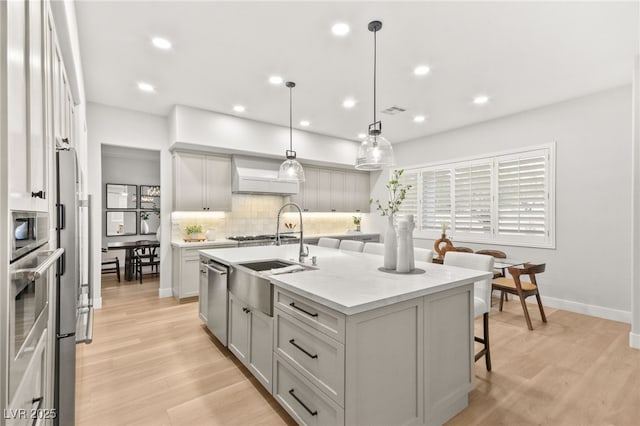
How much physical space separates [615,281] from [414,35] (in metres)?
3.88

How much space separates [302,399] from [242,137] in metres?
4.10

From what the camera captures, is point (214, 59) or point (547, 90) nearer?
point (214, 59)

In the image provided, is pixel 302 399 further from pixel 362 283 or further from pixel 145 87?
pixel 145 87

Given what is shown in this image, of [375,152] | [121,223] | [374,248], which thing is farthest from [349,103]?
[121,223]

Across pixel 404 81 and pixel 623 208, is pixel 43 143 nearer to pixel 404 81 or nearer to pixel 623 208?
pixel 404 81

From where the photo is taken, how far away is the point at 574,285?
4121mm

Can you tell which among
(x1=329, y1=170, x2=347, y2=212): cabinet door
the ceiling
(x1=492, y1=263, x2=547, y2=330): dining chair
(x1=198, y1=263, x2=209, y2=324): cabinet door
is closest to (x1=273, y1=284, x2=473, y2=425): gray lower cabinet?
(x1=198, y1=263, x2=209, y2=324): cabinet door

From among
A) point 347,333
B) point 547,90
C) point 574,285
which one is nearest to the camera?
point 347,333

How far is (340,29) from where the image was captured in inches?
102

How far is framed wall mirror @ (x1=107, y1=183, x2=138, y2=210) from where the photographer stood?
21.9 ft

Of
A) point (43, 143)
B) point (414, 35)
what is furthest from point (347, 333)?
point (414, 35)

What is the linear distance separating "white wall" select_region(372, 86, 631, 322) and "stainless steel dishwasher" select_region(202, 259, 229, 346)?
422 centimetres

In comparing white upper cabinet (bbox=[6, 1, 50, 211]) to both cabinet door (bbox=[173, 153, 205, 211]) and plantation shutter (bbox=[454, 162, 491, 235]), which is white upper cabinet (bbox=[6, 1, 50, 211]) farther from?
plantation shutter (bbox=[454, 162, 491, 235])

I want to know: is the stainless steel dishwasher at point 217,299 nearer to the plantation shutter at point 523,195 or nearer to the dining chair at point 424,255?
the dining chair at point 424,255
